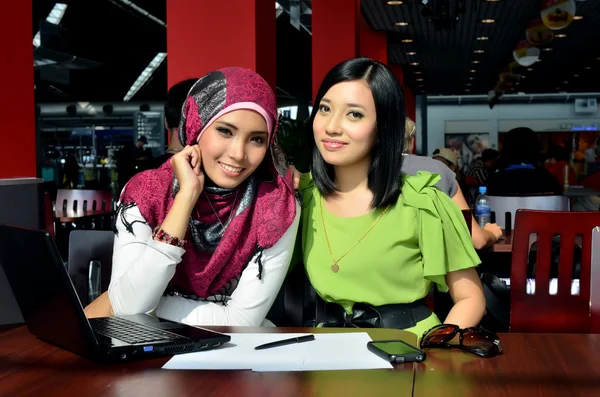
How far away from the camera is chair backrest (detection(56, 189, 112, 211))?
6539 mm

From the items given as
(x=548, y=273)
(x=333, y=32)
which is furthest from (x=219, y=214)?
(x=333, y=32)

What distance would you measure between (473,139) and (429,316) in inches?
981

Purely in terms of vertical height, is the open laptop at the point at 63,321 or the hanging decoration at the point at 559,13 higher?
the hanging decoration at the point at 559,13

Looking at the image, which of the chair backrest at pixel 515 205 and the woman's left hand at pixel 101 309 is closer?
the woman's left hand at pixel 101 309

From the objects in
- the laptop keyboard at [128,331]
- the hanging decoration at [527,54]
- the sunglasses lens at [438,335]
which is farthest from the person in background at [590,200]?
the laptop keyboard at [128,331]

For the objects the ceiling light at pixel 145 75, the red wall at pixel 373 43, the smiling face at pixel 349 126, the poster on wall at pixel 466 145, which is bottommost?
the smiling face at pixel 349 126

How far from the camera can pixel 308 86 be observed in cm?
2155

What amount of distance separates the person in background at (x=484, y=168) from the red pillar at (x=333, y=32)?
2.96 metres

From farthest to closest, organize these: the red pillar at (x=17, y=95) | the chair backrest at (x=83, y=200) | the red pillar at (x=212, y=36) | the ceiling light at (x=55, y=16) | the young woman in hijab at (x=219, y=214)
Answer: the ceiling light at (x=55, y=16)
the chair backrest at (x=83, y=200)
the red pillar at (x=212, y=36)
the red pillar at (x=17, y=95)
the young woman in hijab at (x=219, y=214)

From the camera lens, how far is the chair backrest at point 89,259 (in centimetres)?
222

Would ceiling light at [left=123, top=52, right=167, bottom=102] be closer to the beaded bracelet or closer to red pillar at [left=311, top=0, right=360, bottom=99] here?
red pillar at [left=311, top=0, right=360, bottom=99]

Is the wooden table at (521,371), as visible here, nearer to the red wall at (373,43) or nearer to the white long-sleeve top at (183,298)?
the white long-sleeve top at (183,298)

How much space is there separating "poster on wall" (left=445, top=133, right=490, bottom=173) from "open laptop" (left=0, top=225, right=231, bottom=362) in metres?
Result: 25.3

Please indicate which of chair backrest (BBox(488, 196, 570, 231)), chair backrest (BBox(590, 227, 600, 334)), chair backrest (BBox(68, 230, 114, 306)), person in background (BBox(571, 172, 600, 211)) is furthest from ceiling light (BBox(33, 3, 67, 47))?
chair backrest (BBox(590, 227, 600, 334))
